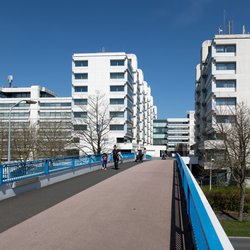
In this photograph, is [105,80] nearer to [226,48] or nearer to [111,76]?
[111,76]

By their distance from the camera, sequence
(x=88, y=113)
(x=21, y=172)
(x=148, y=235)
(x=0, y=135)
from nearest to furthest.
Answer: (x=148, y=235) → (x=21, y=172) → (x=0, y=135) → (x=88, y=113)

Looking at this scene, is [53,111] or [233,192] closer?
[233,192]

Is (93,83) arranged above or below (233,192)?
above

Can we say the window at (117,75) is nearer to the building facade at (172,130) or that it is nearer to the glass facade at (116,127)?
the glass facade at (116,127)

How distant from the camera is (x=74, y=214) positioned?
7.09 metres

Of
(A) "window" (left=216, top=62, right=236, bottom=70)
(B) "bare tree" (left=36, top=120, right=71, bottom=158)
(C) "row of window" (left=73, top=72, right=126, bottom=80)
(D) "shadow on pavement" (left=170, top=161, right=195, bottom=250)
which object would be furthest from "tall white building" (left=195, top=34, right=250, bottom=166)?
(D) "shadow on pavement" (left=170, top=161, right=195, bottom=250)

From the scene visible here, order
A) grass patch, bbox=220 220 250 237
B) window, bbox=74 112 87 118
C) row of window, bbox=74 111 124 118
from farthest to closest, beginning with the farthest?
row of window, bbox=74 111 124 118 < window, bbox=74 112 87 118 < grass patch, bbox=220 220 250 237

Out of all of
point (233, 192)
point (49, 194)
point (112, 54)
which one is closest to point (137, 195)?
point (49, 194)

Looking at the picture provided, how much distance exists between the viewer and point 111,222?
20.6 feet

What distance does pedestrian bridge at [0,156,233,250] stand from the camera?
454 centimetres

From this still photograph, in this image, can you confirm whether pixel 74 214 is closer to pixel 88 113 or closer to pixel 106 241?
pixel 106 241

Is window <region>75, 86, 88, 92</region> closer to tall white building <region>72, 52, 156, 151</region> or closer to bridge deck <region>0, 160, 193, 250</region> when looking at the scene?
tall white building <region>72, 52, 156, 151</region>

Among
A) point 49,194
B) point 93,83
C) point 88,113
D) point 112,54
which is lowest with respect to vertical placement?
point 49,194

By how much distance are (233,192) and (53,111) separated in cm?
6177
